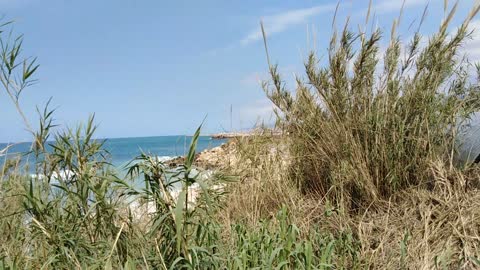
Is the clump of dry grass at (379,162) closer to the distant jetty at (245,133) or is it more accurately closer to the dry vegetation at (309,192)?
the dry vegetation at (309,192)

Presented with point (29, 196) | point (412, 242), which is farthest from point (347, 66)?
point (29, 196)

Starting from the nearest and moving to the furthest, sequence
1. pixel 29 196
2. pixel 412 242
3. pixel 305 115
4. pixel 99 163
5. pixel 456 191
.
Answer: pixel 29 196, pixel 99 163, pixel 412 242, pixel 456 191, pixel 305 115

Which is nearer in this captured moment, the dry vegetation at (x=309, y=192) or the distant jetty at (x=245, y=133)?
the dry vegetation at (x=309, y=192)

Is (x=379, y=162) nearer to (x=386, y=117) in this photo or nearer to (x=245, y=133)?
(x=386, y=117)

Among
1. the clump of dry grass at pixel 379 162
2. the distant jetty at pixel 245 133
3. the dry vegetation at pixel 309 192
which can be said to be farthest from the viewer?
the distant jetty at pixel 245 133

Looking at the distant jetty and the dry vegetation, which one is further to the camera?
the distant jetty

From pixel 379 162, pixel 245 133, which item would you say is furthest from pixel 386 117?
pixel 245 133

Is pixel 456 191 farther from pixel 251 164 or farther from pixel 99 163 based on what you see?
pixel 99 163

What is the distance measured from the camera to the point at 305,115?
458cm

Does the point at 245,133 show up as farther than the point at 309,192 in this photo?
Yes

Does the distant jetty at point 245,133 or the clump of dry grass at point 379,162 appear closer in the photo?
the clump of dry grass at point 379,162

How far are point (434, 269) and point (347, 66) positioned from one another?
1990 millimetres

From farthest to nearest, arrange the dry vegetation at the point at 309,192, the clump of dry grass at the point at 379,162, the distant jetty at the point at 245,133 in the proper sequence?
the distant jetty at the point at 245,133 → the clump of dry grass at the point at 379,162 → the dry vegetation at the point at 309,192

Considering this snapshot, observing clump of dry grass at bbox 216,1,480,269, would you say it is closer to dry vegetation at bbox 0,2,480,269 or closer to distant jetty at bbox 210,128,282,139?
dry vegetation at bbox 0,2,480,269
